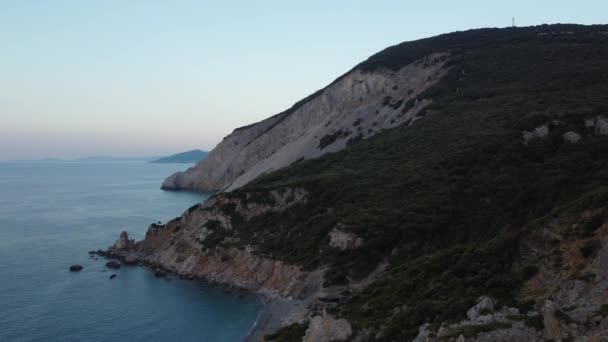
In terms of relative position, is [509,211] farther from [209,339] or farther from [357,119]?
[357,119]

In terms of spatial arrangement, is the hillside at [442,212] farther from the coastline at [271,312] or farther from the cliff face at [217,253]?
the coastline at [271,312]

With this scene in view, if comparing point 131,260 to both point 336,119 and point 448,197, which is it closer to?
point 448,197

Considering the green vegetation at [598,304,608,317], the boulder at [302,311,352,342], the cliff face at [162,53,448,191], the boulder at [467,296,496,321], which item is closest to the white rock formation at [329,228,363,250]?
the boulder at [302,311,352,342]

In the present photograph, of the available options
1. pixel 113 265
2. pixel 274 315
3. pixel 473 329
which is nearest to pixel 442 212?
pixel 274 315

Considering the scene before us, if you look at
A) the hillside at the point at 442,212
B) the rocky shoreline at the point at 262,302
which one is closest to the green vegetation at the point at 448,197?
the hillside at the point at 442,212

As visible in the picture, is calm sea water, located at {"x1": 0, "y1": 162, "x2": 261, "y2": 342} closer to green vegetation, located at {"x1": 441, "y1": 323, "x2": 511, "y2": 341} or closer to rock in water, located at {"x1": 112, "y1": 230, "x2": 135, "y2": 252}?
rock in water, located at {"x1": 112, "y1": 230, "x2": 135, "y2": 252}
